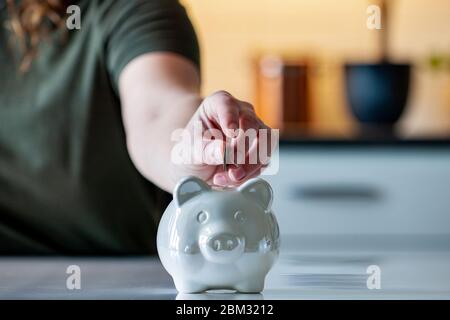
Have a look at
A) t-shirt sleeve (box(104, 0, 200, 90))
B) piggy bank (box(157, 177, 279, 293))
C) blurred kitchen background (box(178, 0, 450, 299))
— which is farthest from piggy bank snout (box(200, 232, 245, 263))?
blurred kitchen background (box(178, 0, 450, 299))

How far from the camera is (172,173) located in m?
0.88

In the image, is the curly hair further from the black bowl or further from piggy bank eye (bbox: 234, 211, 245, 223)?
the black bowl

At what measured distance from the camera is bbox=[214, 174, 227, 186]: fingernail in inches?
26.6

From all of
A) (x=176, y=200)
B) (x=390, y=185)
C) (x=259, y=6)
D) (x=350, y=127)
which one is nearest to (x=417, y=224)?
(x=390, y=185)

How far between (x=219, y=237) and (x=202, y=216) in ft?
0.07

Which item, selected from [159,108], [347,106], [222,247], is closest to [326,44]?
[347,106]

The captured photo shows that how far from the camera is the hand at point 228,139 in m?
0.61

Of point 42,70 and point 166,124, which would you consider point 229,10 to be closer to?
point 42,70

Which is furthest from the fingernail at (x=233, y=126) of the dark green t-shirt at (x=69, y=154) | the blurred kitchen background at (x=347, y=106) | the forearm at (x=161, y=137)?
the blurred kitchen background at (x=347, y=106)

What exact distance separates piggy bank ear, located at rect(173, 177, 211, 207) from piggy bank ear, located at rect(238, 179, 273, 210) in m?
0.03

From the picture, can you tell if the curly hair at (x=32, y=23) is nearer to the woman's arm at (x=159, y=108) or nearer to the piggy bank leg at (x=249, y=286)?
the woman's arm at (x=159, y=108)

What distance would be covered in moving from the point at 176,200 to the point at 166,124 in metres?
0.33

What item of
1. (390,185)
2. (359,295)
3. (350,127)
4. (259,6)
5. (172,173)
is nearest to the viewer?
(359,295)

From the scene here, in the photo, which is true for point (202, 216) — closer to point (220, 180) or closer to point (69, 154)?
point (220, 180)
